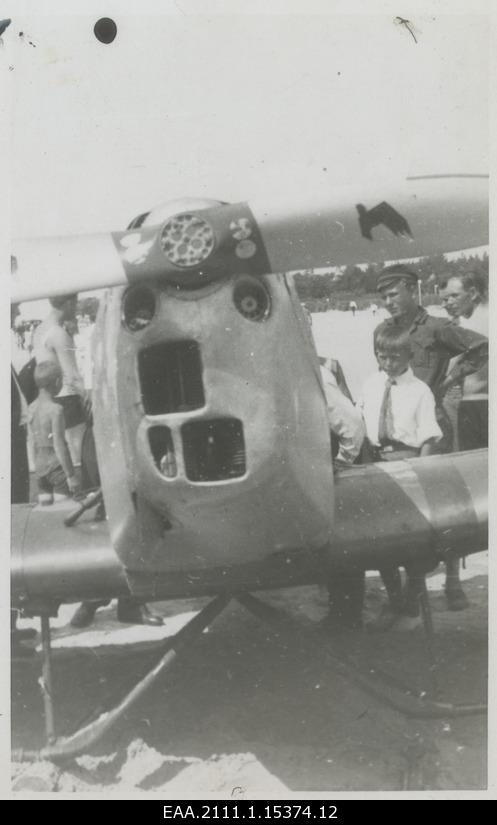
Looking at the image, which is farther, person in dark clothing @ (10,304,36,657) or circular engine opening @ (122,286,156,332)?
person in dark clothing @ (10,304,36,657)

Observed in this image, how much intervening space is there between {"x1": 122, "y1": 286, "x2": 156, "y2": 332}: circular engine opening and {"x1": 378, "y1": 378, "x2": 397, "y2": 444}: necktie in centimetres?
81

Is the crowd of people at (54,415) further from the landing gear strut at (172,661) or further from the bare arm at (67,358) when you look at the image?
the landing gear strut at (172,661)

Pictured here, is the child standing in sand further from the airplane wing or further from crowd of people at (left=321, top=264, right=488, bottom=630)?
crowd of people at (left=321, top=264, right=488, bottom=630)

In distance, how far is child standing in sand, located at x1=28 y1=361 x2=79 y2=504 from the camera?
2.16 m

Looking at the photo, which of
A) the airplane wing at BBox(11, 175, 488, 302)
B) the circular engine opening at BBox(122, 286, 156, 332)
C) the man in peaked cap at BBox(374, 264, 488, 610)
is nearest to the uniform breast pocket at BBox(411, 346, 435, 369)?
the man in peaked cap at BBox(374, 264, 488, 610)

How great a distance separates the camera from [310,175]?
6.56 feet

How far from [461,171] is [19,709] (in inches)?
69.1

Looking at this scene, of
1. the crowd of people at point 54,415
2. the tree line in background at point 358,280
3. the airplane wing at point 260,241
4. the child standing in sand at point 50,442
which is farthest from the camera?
the child standing in sand at point 50,442

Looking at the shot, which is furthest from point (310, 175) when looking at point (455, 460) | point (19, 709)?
point (19, 709)

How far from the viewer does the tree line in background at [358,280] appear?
1.93 metres

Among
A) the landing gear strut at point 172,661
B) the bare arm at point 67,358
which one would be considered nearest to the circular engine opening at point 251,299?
the bare arm at point 67,358

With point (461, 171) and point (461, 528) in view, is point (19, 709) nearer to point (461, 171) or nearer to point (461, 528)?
point (461, 528)

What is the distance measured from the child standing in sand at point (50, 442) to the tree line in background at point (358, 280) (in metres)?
0.70

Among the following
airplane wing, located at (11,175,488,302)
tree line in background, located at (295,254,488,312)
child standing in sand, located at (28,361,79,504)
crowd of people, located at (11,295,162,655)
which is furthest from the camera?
child standing in sand, located at (28,361,79,504)
